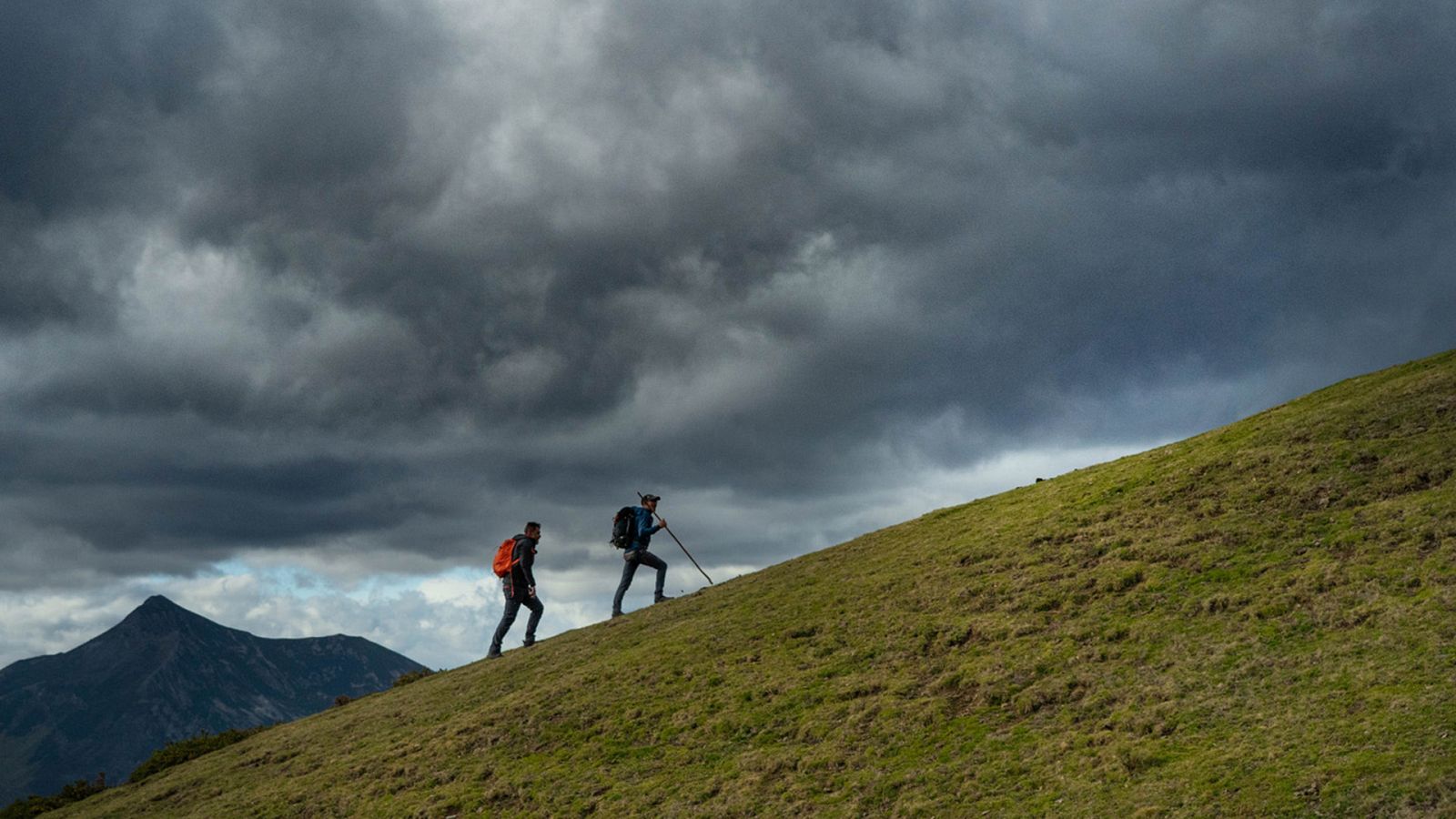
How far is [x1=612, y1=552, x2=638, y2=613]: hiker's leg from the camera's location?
3284cm

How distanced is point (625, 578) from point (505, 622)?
4300mm

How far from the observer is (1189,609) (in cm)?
1836

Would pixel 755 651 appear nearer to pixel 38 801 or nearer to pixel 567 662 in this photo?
pixel 567 662

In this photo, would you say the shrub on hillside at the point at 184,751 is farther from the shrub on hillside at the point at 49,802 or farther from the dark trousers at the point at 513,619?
the dark trousers at the point at 513,619

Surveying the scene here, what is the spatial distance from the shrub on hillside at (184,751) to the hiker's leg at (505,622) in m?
10.8

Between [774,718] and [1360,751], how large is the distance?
10197mm

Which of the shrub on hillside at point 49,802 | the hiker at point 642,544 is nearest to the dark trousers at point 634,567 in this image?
the hiker at point 642,544

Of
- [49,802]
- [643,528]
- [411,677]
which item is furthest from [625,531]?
[49,802]

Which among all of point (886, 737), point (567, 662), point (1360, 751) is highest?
point (567, 662)

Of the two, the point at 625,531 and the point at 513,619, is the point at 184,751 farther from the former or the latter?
the point at 625,531

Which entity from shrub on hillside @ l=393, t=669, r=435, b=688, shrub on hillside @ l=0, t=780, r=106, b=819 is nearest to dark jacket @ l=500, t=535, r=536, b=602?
shrub on hillside @ l=393, t=669, r=435, b=688

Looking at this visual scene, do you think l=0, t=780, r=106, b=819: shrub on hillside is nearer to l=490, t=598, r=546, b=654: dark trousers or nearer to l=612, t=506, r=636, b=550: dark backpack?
l=490, t=598, r=546, b=654: dark trousers

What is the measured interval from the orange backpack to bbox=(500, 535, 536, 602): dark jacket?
80mm

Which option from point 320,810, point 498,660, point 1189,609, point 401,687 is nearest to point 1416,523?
point 1189,609
